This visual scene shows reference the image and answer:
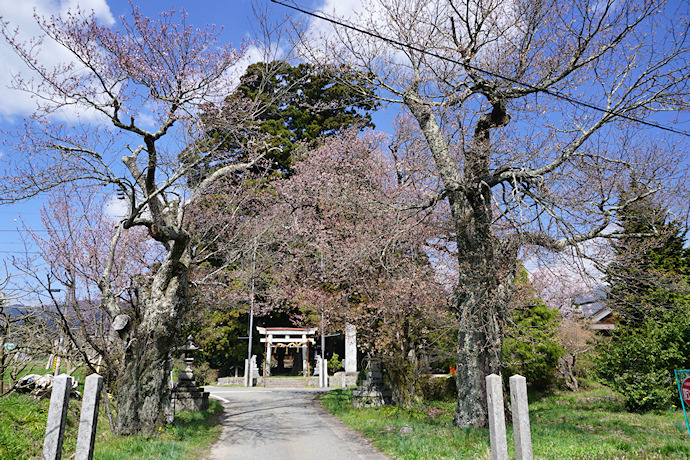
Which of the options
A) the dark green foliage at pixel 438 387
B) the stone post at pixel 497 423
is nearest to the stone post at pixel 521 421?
the stone post at pixel 497 423

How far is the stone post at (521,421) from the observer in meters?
4.79

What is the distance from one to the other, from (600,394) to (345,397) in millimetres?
9466

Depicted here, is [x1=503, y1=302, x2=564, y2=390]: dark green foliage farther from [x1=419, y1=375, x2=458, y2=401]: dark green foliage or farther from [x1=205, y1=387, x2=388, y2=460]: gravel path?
[x1=205, y1=387, x2=388, y2=460]: gravel path

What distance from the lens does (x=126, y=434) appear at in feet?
27.1

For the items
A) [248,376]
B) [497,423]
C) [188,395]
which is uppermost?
[497,423]

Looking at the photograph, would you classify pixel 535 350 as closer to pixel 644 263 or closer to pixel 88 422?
pixel 644 263

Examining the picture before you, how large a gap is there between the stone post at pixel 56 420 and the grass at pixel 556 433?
512cm

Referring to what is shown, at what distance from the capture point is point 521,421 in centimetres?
484

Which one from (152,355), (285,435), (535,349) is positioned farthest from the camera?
(535,349)

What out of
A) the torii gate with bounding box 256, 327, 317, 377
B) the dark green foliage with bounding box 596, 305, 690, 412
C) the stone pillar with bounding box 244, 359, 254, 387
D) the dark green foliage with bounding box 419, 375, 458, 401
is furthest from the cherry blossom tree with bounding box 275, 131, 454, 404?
the torii gate with bounding box 256, 327, 317, 377

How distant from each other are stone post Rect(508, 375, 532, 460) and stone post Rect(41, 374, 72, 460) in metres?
4.83

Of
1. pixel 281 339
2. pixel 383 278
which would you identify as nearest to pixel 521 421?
pixel 383 278

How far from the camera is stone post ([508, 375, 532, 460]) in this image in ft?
15.7

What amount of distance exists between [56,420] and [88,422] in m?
0.39
